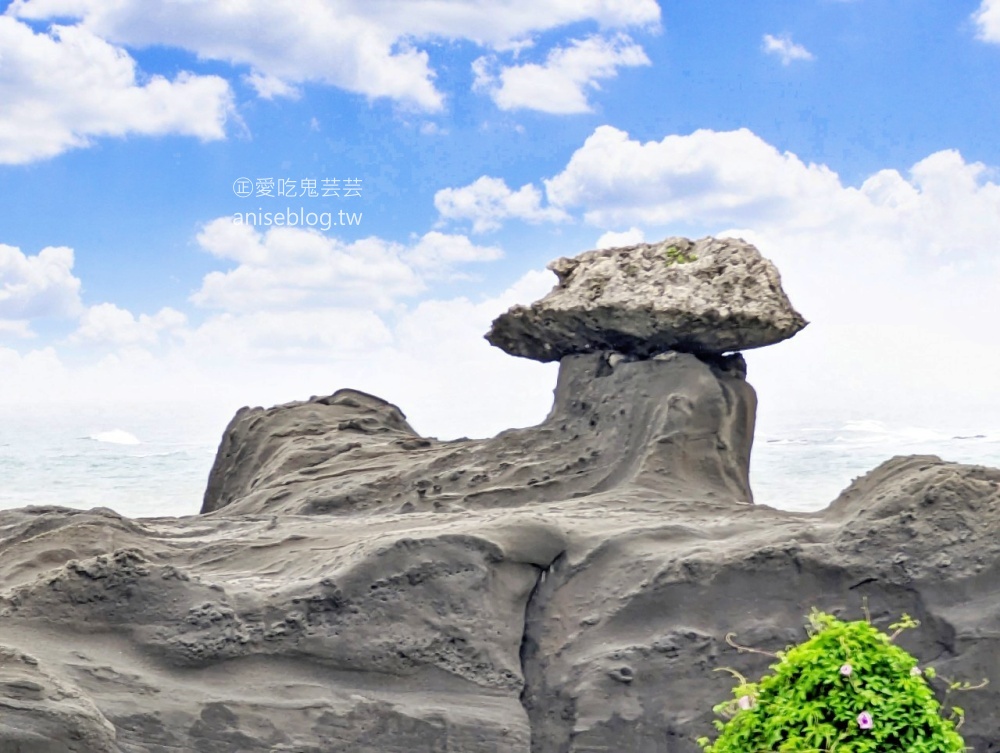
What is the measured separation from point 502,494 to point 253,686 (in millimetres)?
1648

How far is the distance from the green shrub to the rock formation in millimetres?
1046

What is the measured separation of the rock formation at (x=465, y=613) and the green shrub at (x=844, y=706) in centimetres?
105

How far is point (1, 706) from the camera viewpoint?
3.34 meters

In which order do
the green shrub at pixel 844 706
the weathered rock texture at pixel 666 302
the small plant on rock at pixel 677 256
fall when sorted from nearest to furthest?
1. the green shrub at pixel 844 706
2. the weathered rock texture at pixel 666 302
3. the small plant on rock at pixel 677 256

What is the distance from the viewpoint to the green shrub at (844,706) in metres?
3.05

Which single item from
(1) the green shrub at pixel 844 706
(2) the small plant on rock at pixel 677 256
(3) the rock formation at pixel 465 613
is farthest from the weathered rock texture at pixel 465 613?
(2) the small plant on rock at pixel 677 256

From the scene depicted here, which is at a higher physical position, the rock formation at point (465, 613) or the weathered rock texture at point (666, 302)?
the weathered rock texture at point (666, 302)

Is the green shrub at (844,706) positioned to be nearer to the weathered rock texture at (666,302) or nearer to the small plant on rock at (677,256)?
the weathered rock texture at (666,302)

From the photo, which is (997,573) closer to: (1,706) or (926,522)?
(926,522)

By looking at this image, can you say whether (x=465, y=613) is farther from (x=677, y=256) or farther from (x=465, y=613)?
(x=677, y=256)

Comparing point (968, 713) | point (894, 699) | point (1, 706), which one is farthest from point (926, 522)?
point (1, 706)

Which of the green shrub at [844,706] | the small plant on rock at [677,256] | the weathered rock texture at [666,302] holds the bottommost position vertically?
the green shrub at [844,706]

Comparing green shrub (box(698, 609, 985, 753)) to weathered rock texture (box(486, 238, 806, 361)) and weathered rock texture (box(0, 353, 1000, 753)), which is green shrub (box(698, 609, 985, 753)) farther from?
weathered rock texture (box(486, 238, 806, 361))

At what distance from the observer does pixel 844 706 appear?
3.06 meters
